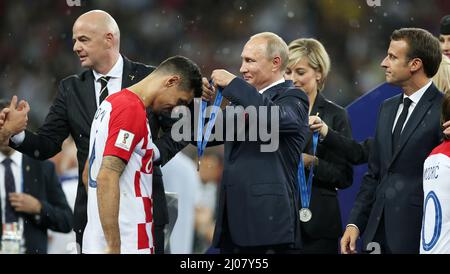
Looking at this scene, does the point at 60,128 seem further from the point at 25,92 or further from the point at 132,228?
the point at 25,92

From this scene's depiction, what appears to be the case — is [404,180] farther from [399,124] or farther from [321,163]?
[321,163]

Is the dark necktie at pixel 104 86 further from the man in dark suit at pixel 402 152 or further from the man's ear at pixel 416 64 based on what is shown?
the man's ear at pixel 416 64

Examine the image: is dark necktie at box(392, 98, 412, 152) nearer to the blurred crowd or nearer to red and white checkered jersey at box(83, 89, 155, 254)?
red and white checkered jersey at box(83, 89, 155, 254)

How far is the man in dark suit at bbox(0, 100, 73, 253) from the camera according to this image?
7312 mm

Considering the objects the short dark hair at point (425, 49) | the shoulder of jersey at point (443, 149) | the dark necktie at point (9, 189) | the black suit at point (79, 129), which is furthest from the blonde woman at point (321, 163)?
the dark necktie at point (9, 189)

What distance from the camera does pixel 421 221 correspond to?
5199mm

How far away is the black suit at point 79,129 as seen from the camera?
5441 mm

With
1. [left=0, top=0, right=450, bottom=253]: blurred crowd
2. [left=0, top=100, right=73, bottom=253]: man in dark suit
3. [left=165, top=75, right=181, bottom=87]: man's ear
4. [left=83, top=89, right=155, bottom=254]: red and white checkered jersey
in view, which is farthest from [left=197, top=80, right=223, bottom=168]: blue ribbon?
[left=0, top=0, right=450, bottom=253]: blurred crowd

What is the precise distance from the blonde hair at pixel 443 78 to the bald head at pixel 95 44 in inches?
77.0

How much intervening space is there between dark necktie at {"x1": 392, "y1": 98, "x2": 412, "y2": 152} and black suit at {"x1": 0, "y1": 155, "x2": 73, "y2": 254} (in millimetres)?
3117

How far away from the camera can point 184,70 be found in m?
4.97

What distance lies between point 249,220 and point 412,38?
1450mm

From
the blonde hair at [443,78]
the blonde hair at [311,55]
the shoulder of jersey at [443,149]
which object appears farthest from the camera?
the blonde hair at [311,55]

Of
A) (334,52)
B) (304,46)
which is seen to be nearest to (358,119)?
(304,46)
